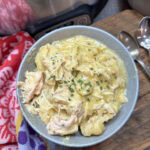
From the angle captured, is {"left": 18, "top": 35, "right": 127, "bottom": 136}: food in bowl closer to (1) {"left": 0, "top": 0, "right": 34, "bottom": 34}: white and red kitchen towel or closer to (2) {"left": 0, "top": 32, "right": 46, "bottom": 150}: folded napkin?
(2) {"left": 0, "top": 32, "right": 46, "bottom": 150}: folded napkin

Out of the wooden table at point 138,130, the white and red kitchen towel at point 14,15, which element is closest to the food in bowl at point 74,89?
the wooden table at point 138,130

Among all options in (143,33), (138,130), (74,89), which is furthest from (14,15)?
(138,130)

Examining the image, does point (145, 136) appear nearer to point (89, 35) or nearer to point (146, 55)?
point (146, 55)

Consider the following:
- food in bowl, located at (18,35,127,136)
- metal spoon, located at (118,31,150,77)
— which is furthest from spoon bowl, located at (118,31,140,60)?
food in bowl, located at (18,35,127,136)

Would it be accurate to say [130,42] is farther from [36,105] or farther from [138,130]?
[36,105]

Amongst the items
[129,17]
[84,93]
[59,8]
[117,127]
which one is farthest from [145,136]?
[59,8]

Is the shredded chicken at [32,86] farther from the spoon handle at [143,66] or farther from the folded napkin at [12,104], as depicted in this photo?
the spoon handle at [143,66]
